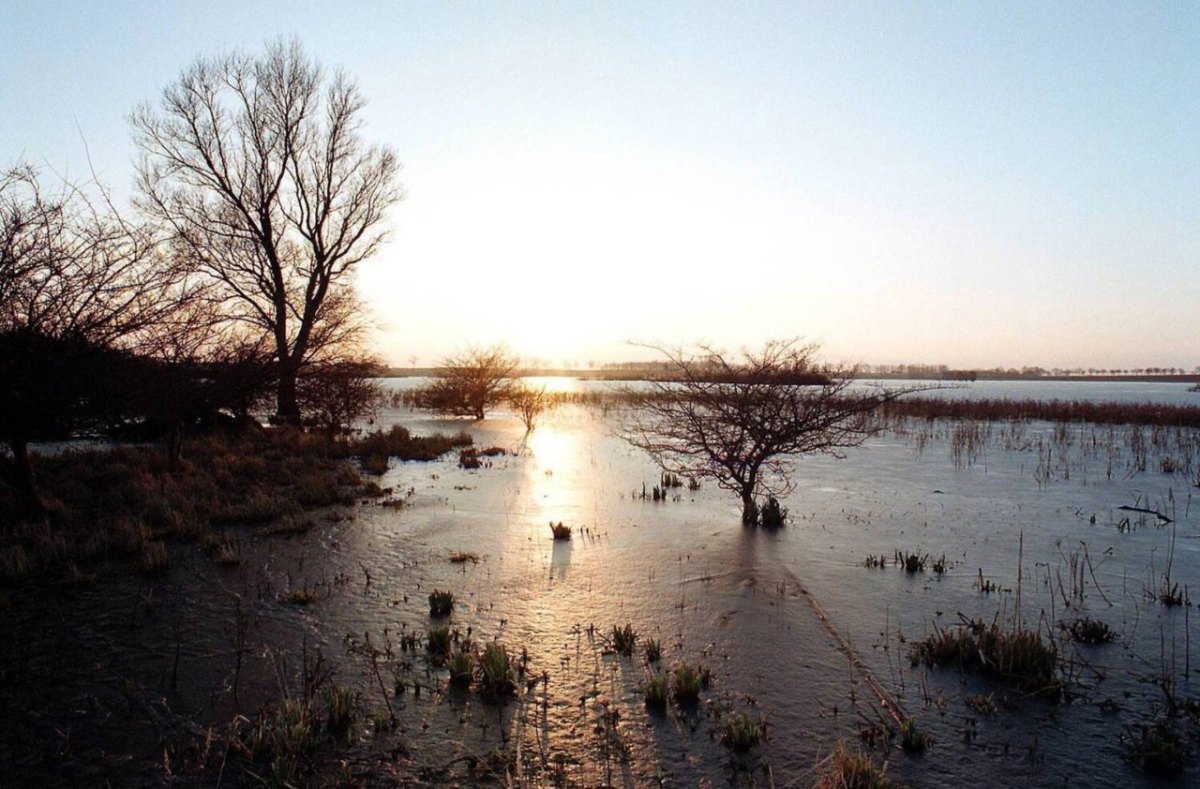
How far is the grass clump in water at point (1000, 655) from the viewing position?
5.22 metres

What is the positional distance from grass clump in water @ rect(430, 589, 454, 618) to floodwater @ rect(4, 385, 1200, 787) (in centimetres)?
16

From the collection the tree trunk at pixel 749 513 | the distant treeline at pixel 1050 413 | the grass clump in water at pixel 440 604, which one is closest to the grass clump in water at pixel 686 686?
the grass clump in water at pixel 440 604

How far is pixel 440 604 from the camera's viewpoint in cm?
667

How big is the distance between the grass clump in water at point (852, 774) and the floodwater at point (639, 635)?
238 mm

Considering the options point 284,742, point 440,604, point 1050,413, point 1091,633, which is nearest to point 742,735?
point 284,742

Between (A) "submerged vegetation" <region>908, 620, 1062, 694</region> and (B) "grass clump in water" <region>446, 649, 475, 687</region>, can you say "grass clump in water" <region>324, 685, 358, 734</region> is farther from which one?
(A) "submerged vegetation" <region>908, 620, 1062, 694</region>

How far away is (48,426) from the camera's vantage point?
776cm

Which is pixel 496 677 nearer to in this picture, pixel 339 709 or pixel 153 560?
pixel 339 709

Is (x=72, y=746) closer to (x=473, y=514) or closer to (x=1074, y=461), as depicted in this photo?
(x=473, y=514)

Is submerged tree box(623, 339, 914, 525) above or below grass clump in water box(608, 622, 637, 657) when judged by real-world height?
above

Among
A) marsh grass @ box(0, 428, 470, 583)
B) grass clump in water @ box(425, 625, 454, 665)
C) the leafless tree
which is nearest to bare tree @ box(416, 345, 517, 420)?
the leafless tree

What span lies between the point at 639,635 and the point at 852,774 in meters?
2.71

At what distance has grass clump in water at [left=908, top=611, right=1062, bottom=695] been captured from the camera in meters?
5.22

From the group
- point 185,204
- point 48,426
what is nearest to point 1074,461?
point 48,426
